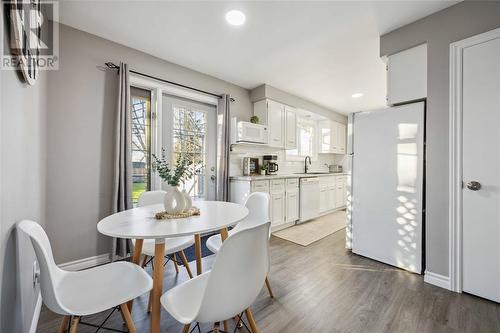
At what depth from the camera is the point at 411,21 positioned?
2.10m

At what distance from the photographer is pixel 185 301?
1031 mm

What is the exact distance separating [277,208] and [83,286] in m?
2.68

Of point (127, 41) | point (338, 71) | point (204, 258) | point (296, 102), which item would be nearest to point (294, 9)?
point (338, 71)


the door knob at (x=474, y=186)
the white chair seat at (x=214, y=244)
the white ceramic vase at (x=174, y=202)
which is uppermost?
the door knob at (x=474, y=186)

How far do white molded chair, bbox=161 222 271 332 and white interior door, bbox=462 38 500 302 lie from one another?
195cm

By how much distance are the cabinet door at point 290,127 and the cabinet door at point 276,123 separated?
12 centimetres

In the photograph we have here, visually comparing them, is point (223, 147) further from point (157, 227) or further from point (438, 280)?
point (438, 280)

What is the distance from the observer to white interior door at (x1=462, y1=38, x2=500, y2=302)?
5.54ft

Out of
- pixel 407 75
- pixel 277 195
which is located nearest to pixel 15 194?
pixel 277 195

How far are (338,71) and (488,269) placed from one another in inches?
110

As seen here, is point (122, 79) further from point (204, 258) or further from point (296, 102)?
point (296, 102)

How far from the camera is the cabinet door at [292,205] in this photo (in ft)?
12.1

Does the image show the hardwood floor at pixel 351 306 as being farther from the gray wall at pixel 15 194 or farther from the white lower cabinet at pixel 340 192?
the white lower cabinet at pixel 340 192

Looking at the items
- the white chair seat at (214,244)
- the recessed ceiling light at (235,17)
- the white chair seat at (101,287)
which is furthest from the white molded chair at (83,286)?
the recessed ceiling light at (235,17)
